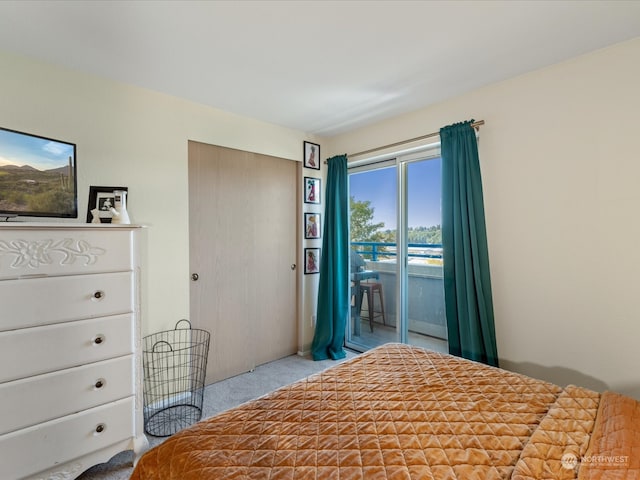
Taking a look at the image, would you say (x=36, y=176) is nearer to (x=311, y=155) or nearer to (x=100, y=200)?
(x=100, y=200)

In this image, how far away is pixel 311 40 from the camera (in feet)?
5.94

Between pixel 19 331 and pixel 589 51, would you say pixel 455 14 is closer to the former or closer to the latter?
pixel 589 51

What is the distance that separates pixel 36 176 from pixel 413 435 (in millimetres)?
2390

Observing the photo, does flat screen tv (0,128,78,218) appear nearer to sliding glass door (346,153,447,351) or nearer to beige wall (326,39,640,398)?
sliding glass door (346,153,447,351)

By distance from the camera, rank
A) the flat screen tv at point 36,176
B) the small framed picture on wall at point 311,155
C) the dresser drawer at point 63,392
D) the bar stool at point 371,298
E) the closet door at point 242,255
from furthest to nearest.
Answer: the small framed picture on wall at point 311,155 → the bar stool at point 371,298 → the closet door at point 242,255 → the flat screen tv at point 36,176 → the dresser drawer at point 63,392

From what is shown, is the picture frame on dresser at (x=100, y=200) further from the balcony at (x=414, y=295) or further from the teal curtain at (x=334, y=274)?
the balcony at (x=414, y=295)

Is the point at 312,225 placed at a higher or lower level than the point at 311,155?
lower

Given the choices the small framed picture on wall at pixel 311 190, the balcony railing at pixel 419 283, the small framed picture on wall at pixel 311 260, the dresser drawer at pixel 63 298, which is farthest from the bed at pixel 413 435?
the small framed picture on wall at pixel 311 190

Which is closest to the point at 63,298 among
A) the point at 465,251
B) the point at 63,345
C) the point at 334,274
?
the point at 63,345

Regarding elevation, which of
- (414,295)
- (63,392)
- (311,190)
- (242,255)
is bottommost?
(63,392)

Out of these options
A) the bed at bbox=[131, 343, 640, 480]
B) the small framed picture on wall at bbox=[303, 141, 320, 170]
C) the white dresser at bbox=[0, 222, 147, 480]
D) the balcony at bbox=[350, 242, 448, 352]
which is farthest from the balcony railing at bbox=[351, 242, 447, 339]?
the white dresser at bbox=[0, 222, 147, 480]

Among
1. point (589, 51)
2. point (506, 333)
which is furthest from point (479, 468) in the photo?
point (589, 51)

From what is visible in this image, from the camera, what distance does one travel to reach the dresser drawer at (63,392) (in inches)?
56.7

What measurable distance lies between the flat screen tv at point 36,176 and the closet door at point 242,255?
0.89 m
